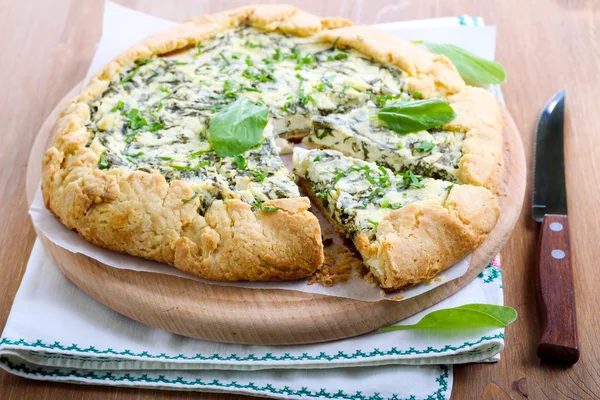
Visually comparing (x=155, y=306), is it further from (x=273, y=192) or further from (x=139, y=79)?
(x=139, y=79)

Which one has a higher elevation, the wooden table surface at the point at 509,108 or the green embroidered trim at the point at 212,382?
the wooden table surface at the point at 509,108

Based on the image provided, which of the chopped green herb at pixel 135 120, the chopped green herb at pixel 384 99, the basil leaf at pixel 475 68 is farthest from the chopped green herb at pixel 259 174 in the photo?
the basil leaf at pixel 475 68

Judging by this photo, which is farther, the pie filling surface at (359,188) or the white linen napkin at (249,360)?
the pie filling surface at (359,188)

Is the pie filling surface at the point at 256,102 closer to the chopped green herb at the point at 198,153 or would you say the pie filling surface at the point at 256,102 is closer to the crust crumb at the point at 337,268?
the chopped green herb at the point at 198,153

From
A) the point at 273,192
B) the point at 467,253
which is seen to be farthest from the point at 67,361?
the point at 467,253

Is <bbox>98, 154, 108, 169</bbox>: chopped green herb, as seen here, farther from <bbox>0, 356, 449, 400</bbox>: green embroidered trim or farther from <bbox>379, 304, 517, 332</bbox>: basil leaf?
<bbox>379, 304, 517, 332</bbox>: basil leaf
